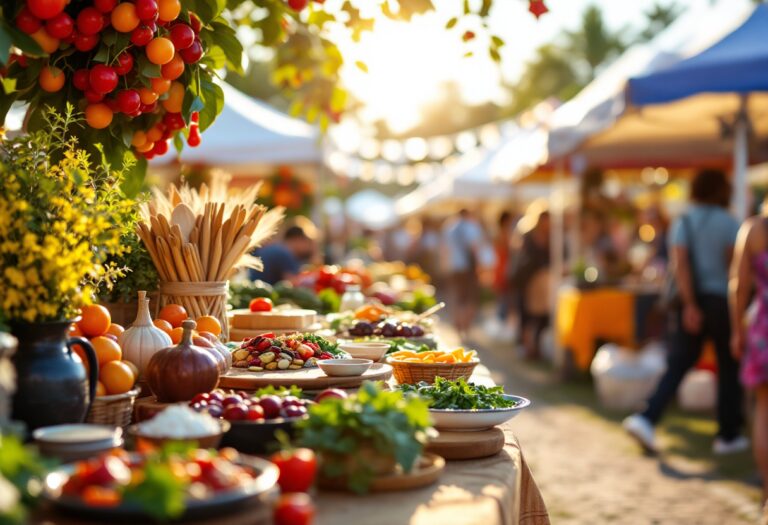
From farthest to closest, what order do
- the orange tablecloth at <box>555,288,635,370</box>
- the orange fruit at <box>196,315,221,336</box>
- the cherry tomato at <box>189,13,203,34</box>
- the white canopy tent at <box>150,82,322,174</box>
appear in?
the orange tablecloth at <box>555,288,635,370</box> → the white canopy tent at <box>150,82,322,174</box> → the orange fruit at <box>196,315,221,336</box> → the cherry tomato at <box>189,13,203,34</box>

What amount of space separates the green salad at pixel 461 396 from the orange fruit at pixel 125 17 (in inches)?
46.4

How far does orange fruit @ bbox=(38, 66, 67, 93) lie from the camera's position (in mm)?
2605

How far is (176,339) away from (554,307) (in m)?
9.30

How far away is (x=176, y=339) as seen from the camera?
9.23 feet

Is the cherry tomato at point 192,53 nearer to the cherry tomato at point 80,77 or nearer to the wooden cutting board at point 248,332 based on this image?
the cherry tomato at point 80,77

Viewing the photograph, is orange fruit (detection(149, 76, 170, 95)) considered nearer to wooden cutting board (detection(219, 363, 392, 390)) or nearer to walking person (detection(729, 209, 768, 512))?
wooden cutting board (detection(219, 363, 392, 390))

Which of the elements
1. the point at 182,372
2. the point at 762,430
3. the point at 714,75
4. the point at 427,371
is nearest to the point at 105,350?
the point at 182,372

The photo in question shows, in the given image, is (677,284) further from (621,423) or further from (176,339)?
(176,339)

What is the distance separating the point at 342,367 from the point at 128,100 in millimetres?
927

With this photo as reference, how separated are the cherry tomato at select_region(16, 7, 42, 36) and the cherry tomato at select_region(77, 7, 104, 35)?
6.2 inches

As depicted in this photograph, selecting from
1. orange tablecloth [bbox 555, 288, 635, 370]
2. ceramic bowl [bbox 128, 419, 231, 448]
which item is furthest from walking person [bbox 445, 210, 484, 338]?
ceramic bowl [bbox 128, 419, 231, 448]

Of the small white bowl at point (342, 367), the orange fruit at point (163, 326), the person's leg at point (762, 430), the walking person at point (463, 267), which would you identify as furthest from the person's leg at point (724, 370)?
the walking person at point (463, 267)

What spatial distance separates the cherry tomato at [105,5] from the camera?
8.07ft

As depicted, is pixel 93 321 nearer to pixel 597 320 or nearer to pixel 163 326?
pixel 163 326
